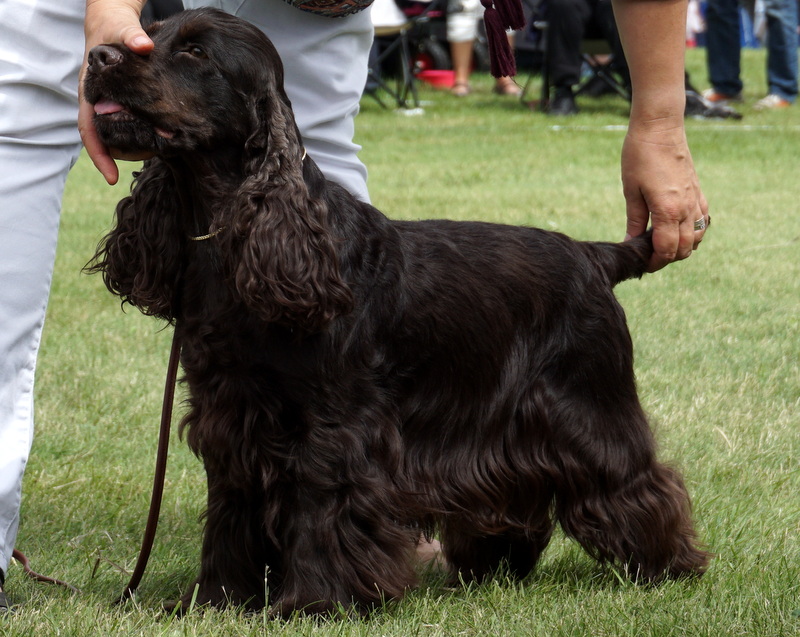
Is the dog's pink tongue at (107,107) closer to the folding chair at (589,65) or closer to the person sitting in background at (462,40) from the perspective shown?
the folding chair at (589,65)

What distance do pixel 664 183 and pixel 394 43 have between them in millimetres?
10979

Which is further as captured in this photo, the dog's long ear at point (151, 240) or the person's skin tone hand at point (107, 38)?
the dog's long ear at point (151, 240)

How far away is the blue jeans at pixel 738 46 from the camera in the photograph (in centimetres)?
1243

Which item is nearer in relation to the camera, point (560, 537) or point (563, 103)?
point (560, 537)

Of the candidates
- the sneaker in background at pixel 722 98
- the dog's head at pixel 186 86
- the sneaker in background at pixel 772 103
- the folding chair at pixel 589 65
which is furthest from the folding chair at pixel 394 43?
the dog's head at pixel 186 86

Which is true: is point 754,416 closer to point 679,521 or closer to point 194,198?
point 679,521

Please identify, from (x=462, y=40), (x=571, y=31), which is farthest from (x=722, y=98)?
(x=462, y=40)

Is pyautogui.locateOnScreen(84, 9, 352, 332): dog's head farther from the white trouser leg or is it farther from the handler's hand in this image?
the handler's hand

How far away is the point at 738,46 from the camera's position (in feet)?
42.0

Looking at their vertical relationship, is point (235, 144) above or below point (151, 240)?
above

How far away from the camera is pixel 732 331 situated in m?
5.01

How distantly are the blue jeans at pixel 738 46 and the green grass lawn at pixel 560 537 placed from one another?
4658mm

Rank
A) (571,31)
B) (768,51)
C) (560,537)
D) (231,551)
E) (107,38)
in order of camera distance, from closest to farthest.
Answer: (107,38)
(231,551)
(560,537)
(571,31)
(768,51)

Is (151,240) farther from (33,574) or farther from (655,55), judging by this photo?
(655,55)
